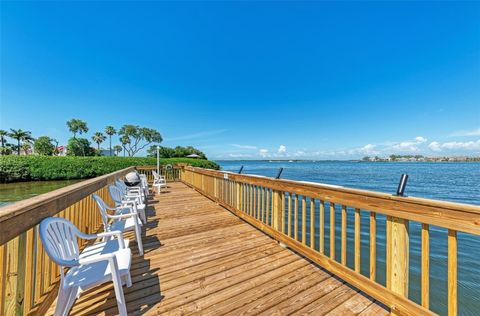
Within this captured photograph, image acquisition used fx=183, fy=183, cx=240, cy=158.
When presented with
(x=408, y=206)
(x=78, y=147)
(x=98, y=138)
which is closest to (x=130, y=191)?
(x=408, y=206)

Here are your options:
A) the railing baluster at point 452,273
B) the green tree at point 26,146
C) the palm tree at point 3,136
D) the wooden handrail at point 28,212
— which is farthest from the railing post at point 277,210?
the green tree at point 26,146

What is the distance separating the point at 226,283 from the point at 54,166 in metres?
19.4

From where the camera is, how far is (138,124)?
148 feet

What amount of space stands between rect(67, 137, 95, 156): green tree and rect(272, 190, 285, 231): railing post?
4288 cm

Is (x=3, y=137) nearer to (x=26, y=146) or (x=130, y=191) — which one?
(x=26, y=146)

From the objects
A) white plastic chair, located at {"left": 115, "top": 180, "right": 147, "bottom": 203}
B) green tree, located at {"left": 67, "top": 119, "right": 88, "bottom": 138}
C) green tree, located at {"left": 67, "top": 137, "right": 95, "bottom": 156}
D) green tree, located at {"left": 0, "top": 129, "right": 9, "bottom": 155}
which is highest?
green tree, located at {"left": 67, "top": 119, "right": 88, "bottom": 138}

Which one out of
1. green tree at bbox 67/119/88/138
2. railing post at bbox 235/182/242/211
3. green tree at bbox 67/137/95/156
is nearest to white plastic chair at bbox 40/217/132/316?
railing post at bbox 235/182/242/211

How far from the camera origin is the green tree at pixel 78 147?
33.2 metres

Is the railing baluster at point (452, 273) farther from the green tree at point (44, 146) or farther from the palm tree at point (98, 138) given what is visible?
the palm tree at point (98, 138)

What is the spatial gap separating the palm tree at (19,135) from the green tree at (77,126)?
6535mm

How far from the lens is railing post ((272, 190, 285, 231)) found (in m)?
2.71

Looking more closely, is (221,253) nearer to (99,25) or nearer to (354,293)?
(354,293)

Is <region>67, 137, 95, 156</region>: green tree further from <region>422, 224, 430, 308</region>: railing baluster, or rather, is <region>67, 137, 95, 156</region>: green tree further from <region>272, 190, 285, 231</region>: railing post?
<region>422, 224, 430, 308</region>: railing baluster

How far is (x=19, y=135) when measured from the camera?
112ft
